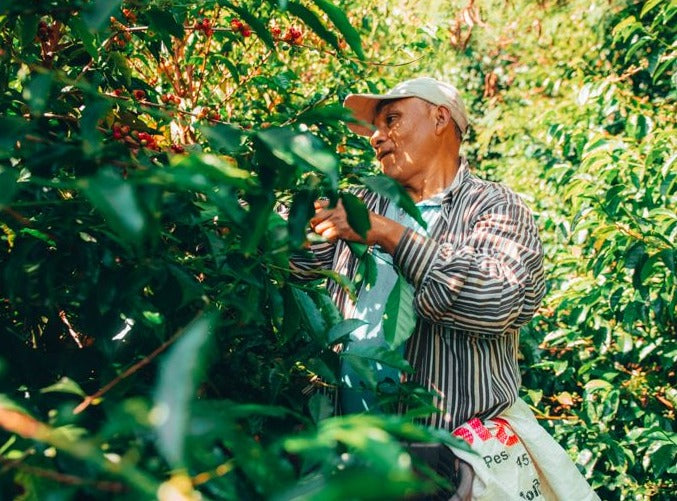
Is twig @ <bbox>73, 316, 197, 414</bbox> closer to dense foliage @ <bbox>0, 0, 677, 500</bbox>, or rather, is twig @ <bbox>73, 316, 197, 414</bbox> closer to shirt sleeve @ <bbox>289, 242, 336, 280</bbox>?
dense foliage @ <bbox>0, 0, 677, 500</bbox>

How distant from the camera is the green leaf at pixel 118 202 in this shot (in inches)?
25.0

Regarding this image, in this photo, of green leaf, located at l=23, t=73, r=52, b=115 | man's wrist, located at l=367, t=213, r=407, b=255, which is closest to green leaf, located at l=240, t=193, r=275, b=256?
green leaf, located at l=23, t=73, r=52, b=115

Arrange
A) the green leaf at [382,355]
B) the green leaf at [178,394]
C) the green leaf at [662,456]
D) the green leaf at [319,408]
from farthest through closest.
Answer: the green leaf at [662,456], the green leaf at [382,355], the green leaf at [319,408], the green leaf at [178,394]

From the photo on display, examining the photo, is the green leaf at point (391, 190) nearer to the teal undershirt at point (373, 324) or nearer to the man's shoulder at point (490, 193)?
the teal undershirt at point (373, 324)

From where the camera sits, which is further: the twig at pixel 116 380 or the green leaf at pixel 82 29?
the green leaf at pixel 82 29

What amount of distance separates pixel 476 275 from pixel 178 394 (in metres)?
1.17

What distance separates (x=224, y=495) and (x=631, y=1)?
16.2 ft

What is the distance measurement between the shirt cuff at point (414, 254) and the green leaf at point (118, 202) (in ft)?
3.21

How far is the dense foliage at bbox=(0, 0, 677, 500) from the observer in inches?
26.1

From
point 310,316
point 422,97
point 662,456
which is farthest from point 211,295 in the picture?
point 662,456

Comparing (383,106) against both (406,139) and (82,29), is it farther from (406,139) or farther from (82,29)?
(82,29)

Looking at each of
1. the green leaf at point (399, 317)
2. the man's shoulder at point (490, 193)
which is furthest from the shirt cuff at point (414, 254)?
the man's shoulder at point (490, 193)

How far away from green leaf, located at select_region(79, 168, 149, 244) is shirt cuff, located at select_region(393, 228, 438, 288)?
98 centimetres

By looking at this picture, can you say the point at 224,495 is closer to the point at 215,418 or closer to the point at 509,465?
the point at 215,418
